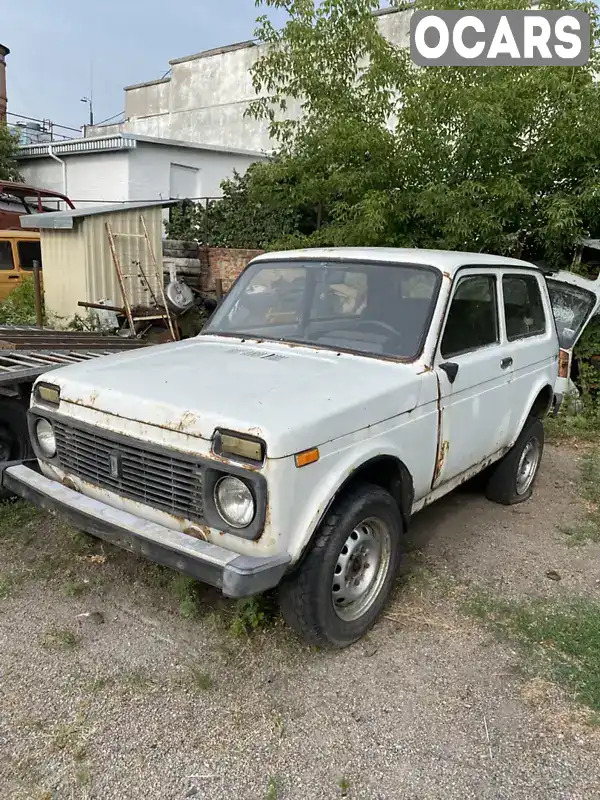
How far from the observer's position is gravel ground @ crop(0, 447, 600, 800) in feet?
8.02

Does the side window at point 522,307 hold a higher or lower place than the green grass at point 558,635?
higher

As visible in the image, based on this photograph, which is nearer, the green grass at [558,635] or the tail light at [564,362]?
the green grass at [558,635]

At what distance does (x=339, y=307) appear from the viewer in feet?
12.9

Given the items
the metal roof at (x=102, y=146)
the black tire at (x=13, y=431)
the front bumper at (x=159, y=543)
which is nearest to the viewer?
the front bumper at (x=159, y=543)

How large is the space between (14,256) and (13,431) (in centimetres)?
780

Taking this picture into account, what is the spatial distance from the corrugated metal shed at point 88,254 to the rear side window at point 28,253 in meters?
0.87

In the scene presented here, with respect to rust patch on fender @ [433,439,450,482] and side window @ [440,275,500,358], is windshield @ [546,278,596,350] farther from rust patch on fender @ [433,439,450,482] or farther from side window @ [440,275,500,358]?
rust patch on fender @ [433,439,450,482]

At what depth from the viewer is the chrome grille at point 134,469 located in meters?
2.84

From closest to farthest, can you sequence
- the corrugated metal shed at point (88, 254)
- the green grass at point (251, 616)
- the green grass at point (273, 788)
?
the green grass at point (273, 788)
the green grass at point (251, 616)
the corrugated metal shed at point (88, 254)

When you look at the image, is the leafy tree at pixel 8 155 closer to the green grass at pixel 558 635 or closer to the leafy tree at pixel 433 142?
the leafy tree at pixel 433 142

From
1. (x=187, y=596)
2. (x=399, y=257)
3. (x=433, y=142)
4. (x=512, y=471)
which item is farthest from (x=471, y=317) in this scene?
(x=433, y=142)

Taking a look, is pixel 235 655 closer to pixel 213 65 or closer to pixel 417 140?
pixel 417 140

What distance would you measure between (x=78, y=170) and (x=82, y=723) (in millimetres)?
16537

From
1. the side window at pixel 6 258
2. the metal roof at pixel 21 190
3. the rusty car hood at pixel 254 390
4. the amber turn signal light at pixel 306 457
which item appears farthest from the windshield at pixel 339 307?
the metal roof at pixel 21 190
